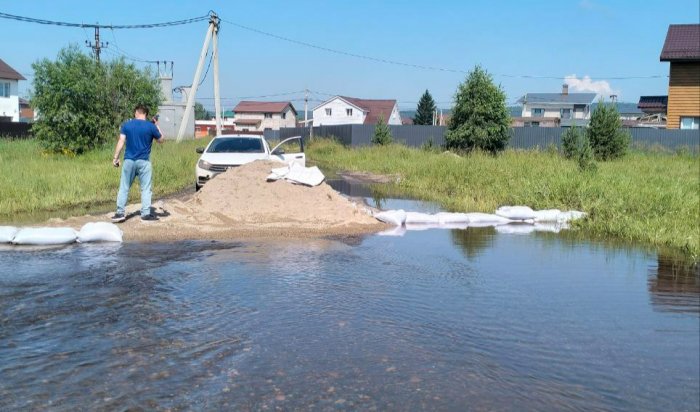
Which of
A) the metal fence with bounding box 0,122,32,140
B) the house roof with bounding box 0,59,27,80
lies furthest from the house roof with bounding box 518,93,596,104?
the metal fence with bounding box 0,122,32,140

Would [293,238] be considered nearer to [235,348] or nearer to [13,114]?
[235,348]

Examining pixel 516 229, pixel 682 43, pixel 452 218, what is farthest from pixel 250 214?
pixel 682 43

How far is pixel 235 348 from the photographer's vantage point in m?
4.54

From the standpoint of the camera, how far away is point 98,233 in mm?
8609

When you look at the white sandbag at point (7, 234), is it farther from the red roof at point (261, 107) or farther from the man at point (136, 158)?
the red roof at point (261, 107)

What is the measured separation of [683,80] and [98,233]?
32.0 meters

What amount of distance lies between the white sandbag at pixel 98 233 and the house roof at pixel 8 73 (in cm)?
5314

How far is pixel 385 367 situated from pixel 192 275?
328 centimetres

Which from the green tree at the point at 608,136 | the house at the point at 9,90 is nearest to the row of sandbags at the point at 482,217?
the green tree at the point at 608,136

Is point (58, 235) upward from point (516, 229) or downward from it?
upward

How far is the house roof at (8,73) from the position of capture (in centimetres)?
5400

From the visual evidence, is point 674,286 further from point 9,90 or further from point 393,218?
point 9,90

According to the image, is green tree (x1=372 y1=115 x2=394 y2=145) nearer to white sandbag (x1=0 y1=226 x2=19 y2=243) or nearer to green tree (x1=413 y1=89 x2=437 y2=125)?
white sandbag (x1=0 y1=226 x2=19 y2=243)

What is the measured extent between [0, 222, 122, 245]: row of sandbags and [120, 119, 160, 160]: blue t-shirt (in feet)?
4.77
